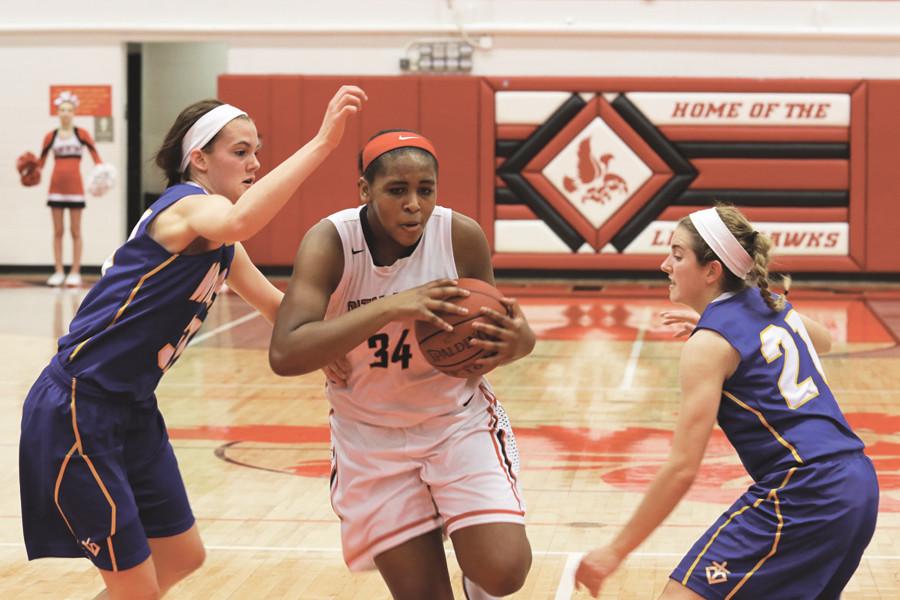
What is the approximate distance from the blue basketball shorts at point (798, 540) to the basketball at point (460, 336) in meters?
0.70

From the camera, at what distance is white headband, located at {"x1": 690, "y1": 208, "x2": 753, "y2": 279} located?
3141 mm

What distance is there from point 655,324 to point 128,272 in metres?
8.33

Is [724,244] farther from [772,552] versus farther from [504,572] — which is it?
[504,572]

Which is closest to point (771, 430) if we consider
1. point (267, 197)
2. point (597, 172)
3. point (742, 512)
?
point (742, 512)

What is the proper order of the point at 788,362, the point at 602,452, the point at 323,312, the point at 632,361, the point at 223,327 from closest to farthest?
the point at 788,362
the point at 323,312
the point at 602,452
the point at 632,361
the point at 223,327

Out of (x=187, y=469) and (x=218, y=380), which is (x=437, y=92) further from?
(x=187, y=469)

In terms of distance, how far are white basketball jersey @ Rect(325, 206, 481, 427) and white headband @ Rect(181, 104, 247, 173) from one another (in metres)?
0.37

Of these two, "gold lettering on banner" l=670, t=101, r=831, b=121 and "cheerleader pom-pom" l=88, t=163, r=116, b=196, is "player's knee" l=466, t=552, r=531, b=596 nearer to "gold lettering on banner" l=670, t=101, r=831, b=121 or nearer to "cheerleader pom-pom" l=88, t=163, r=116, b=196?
"cheerleader pom-pom" l=88, t=163, r=116, b=196

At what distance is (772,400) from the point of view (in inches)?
119

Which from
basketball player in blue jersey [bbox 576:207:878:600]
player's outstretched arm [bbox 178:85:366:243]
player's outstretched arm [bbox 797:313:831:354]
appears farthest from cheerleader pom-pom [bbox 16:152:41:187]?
basketball player in blue jersey [bbox 576:207:878:600]

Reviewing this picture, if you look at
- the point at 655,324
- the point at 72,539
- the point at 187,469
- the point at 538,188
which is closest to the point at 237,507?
the point at 187,469

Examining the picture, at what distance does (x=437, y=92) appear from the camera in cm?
1476

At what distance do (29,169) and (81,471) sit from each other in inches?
466

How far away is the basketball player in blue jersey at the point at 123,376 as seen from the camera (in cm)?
323
